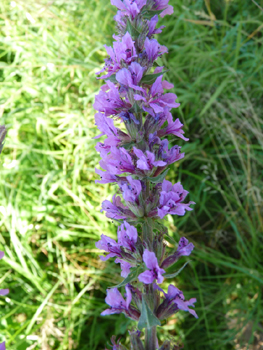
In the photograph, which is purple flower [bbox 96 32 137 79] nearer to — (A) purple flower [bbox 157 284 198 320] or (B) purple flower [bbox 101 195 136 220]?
(B) purple flower [bbox 101 195 136 220]

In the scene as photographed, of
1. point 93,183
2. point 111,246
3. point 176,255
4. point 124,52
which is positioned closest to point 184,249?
point 176,255

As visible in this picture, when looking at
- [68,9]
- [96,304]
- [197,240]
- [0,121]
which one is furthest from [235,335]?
[68,9]

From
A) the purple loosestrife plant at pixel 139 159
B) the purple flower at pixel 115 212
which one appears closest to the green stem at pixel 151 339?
the purple loosestrife plant at pixel 139 159

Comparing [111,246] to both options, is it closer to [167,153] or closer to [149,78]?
[167,153]

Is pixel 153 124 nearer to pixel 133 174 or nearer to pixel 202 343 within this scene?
pixel 133 174

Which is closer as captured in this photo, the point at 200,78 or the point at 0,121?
the point at 200,78

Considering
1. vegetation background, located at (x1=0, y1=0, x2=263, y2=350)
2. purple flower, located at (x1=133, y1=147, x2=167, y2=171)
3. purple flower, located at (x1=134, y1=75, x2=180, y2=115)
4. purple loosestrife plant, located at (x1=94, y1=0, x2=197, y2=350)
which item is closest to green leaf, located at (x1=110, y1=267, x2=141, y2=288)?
purple loosestrife plant, located at (x1=94, y1=0, x2=197, y2=350)

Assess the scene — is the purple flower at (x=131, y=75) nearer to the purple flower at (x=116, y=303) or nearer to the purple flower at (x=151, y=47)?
the purple flower at (x=151, y=47)
